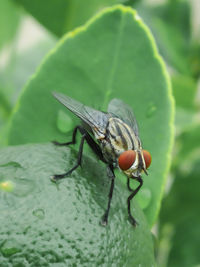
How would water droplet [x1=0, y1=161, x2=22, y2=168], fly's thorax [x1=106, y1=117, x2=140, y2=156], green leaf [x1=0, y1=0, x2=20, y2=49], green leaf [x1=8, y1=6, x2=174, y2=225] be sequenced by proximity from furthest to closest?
green leaf [x1=0, y1=0, x2=20, y2=49] < green leaf [x1=8, y1=6, x2=174, y2=225] < fly's thorax [x1=106, y1=117, x2=140, y2=156] < water droplet [x1=0, y1=161, x2=22, y2=168]

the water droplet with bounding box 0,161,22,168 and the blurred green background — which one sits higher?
the blurred green background

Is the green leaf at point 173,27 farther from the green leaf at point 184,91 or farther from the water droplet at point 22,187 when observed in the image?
the water droplet at point 22,187

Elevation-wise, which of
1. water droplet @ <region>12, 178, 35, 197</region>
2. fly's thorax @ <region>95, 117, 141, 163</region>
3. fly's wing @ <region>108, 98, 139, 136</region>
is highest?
fly's wing @ <region>108, 98, 139, 136</region>

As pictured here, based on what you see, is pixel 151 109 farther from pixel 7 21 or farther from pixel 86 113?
pixel 7 21

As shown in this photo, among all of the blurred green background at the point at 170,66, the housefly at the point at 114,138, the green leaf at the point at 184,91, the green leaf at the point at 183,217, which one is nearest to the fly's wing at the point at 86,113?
the housefly at the point at 114,138

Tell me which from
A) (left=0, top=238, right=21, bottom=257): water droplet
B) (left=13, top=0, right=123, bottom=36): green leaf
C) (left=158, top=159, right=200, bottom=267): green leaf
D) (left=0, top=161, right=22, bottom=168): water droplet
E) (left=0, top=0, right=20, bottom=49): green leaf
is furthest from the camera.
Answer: (left=158, top=159, right=200, bottom=267): green leaf

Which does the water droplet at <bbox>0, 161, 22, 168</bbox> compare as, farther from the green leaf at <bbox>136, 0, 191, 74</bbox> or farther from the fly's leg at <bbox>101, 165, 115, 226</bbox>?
the green leaf at <bbox>136, 0, 191, 74</bbox>

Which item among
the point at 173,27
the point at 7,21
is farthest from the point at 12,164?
the point at 173,27

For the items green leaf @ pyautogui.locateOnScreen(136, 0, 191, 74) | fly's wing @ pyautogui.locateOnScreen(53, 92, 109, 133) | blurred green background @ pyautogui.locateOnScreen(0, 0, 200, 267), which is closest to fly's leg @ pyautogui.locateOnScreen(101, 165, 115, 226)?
fly's wing @ pyautogui.locateOnScreen(53, 92, 109, 133)
